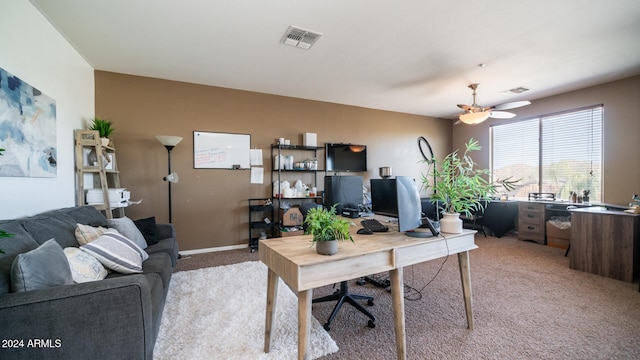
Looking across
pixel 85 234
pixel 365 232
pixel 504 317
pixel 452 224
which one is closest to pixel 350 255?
pixel 365 232

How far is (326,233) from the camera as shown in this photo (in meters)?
1.34

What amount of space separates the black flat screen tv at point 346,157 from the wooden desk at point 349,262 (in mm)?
3200

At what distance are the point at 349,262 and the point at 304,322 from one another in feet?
1.24

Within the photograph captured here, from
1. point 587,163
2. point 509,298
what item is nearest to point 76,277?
point 509,298

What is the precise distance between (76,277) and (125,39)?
2.54 meters

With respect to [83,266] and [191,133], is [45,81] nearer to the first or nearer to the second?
[191,133]

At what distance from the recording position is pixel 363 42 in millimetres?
2816

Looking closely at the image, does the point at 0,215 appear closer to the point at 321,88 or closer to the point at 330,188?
the point at 330,188

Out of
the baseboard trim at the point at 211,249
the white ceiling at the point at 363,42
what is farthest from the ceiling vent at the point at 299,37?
the baseboard trim at the point at 211,249

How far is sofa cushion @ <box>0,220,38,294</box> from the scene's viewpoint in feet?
3.78

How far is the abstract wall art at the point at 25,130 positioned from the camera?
1.80 m

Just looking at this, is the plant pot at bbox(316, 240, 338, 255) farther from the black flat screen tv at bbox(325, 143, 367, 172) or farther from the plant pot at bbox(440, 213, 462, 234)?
the black flat screen tv at bbox(325, 143, 367, 172)

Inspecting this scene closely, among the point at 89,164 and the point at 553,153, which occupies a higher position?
the point at 553,153

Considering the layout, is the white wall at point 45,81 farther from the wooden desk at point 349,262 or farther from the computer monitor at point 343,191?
the computer monitor at point 343,191
